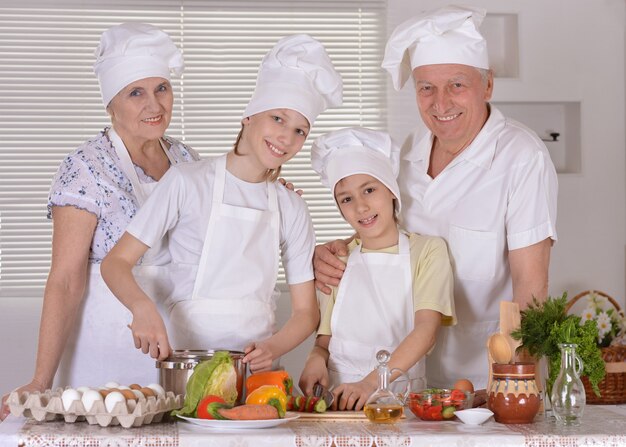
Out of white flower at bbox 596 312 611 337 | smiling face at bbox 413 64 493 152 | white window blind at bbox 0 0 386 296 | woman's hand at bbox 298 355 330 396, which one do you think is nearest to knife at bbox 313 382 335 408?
woman's hand at bbox 298 355 330 396

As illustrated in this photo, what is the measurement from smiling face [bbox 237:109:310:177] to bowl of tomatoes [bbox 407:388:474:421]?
0.66 m

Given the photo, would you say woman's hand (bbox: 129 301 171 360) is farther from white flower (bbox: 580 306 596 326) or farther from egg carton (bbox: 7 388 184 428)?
white flower (bbox: 580 306 596 326)

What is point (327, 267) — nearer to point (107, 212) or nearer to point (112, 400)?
point (107, 212)

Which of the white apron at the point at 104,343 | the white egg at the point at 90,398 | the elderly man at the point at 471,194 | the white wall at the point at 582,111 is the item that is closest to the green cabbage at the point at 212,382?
the white egg at the point at 90,398

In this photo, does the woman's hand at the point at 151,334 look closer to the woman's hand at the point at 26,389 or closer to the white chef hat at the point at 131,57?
the woman's hand at the point at 26,389

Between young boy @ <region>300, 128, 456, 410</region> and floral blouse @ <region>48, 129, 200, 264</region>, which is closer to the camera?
young boy @ <region>300, 128, 456, 410</region>

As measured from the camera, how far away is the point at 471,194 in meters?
2.36

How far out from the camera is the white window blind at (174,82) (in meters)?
4.23

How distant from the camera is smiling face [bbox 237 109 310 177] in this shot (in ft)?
7.07

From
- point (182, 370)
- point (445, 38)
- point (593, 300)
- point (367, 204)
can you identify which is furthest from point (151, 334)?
point (593, 300)

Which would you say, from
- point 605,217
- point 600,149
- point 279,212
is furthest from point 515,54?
point 279,212

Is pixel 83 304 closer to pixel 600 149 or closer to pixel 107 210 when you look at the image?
A: pixel 107 210

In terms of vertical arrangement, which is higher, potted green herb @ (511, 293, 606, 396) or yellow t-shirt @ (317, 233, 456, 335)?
yellow t-shirt @ (317, 233, 456, 335)

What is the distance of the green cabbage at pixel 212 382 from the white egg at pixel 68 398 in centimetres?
18
